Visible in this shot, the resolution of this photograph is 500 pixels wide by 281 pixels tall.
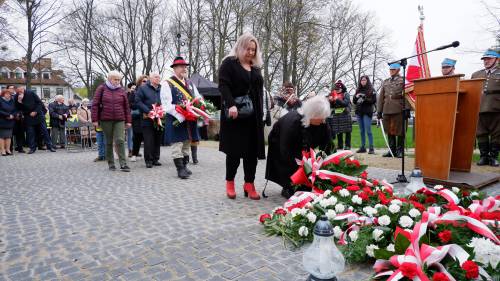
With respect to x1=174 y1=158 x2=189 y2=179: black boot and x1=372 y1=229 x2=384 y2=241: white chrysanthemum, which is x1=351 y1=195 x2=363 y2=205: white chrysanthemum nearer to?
x1=372 y1=229 x2=384 y2=241: white chrysanthemum

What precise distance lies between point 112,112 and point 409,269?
6131 millimetres

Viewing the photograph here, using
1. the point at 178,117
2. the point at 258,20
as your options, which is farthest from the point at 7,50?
the point at 178,117

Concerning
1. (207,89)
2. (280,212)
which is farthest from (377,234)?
(207,89)

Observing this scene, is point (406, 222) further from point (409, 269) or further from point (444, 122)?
point (444, 122)

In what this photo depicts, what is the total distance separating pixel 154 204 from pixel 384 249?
284cm

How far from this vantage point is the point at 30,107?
449 inches

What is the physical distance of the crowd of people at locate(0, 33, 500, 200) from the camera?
14.5ft

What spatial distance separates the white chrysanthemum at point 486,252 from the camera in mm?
2254

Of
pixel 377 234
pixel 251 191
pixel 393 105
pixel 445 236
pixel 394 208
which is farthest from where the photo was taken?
pixel 393 105

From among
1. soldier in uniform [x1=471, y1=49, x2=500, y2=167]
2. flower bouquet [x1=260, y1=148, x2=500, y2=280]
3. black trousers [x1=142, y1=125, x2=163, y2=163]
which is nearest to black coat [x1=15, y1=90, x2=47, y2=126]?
black trousers [x1=142, y1=125, x2=163, y2=163]

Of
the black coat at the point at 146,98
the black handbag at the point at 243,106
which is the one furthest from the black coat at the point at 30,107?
the black handbag at the point at 243,106

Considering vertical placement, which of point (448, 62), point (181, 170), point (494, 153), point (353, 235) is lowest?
point (181, 170)

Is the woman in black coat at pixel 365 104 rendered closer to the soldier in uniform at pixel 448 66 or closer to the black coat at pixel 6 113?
the soldier in uniform at pixel 448 66

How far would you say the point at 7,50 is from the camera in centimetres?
2398
